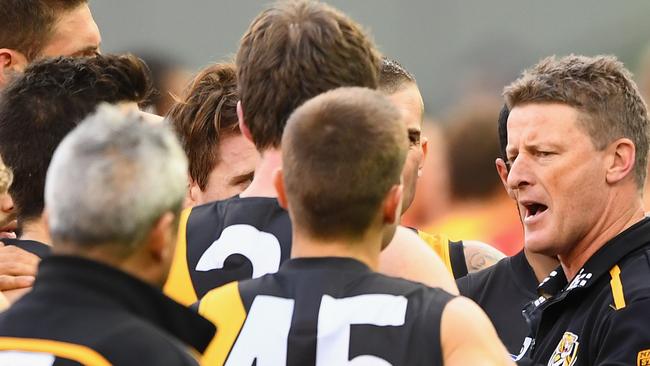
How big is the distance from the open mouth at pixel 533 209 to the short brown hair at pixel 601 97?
12.2 inches

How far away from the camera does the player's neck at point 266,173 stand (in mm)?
3316

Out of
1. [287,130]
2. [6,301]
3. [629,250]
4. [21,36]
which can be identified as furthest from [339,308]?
[21,36]

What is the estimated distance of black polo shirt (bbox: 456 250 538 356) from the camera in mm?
4664

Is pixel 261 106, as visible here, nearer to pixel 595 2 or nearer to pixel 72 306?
pixel 72 306

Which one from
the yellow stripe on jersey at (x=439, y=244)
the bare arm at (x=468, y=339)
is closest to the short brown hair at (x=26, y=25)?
the yellow stripe on jersey at (x=439, y=244)

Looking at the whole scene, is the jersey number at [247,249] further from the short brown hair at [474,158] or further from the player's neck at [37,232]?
the short brown hair at [474,158]

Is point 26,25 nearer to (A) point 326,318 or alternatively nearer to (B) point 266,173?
(B) point 266,173

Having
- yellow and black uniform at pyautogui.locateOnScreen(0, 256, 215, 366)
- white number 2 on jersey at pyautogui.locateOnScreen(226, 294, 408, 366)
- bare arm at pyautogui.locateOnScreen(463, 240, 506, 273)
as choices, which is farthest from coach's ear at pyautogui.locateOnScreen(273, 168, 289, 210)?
bare arm at pyautogui.locateOnScreen(463, 240, 506, 273)

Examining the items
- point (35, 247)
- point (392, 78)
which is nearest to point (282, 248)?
point (35, 247)

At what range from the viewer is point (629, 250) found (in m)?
4.05

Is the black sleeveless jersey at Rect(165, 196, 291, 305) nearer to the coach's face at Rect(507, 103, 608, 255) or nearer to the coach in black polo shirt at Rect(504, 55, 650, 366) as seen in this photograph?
the coach in black polo shirt at Rect(504, 55, 650, 366)

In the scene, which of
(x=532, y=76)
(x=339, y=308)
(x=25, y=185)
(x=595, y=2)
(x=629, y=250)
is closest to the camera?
(x=339, y=308)

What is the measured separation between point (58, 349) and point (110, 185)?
31 centimetres

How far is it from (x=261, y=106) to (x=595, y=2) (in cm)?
941
